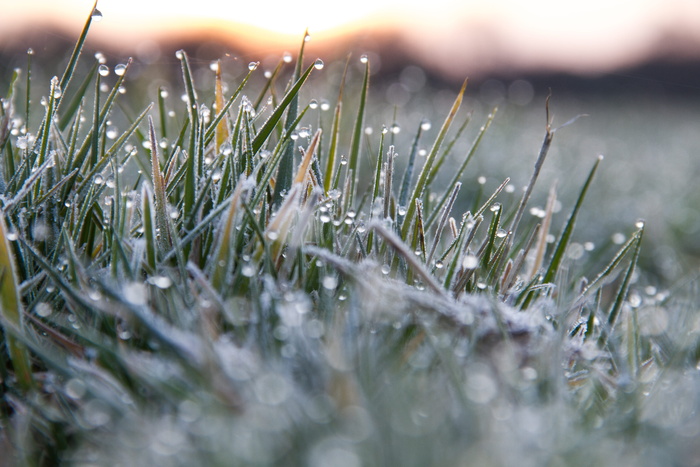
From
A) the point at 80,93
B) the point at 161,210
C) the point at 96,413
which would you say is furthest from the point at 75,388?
the point at 80,93

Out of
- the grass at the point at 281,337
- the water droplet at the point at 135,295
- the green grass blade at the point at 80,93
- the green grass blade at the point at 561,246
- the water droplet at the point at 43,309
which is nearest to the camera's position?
the grass at the point at 281,337

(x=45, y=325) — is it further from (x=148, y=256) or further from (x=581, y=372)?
(x=581, y=372)

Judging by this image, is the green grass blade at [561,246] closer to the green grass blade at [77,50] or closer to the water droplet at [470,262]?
the water droplet at [470,262]

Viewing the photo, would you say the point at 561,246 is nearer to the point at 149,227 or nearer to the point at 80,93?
the point at 149,227

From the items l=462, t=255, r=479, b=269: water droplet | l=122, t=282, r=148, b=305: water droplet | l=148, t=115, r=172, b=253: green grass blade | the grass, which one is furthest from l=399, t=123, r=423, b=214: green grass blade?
l=122, t=282, r=148, b=305: water droplet

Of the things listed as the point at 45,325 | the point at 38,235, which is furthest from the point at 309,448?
the point at 38,235

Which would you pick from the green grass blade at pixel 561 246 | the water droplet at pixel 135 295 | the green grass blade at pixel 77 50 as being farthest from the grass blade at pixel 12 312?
the green grass blade at pixel 561 246

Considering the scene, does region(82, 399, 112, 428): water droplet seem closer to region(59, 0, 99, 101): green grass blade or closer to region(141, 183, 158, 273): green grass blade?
region(141, 183, 158, 273): green grass blade
